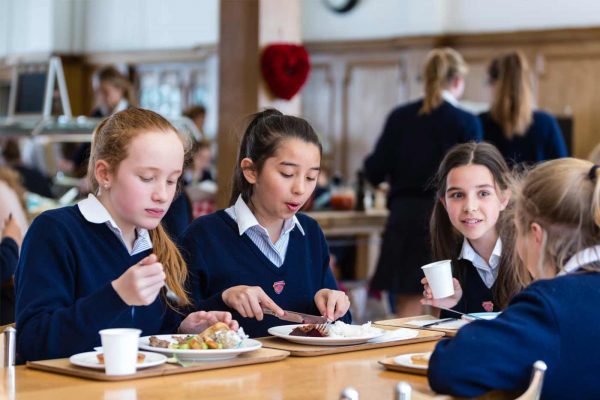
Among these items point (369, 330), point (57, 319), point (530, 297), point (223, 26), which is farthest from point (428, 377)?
point (223, 26)

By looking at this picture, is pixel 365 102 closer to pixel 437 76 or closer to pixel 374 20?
pixel 374 20

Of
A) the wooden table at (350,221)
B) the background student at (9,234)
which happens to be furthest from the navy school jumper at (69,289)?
the wooden table at (350,221)

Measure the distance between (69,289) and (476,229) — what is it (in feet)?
4.02

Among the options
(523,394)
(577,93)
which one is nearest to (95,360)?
(523,394)

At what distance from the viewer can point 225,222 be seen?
297 cm

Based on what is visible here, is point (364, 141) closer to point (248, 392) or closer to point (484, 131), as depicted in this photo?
point (484, 131)

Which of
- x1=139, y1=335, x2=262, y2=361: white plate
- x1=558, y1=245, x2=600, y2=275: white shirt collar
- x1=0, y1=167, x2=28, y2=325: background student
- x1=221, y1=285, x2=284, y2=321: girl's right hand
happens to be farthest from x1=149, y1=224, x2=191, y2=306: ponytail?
x1=0, y1=167, x2=28, y2=325: background student

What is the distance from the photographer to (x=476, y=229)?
308cm

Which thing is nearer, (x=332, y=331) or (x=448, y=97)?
(x=332, y=331)

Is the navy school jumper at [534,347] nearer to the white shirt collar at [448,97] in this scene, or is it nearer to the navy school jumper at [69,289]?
the navy school jumper at [69,289]

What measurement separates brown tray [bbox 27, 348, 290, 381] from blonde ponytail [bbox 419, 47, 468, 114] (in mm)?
3372

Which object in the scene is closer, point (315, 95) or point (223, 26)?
point (223, 26)

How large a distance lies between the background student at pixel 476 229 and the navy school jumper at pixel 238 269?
0.38 m

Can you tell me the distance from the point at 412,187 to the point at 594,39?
374 centimetres
